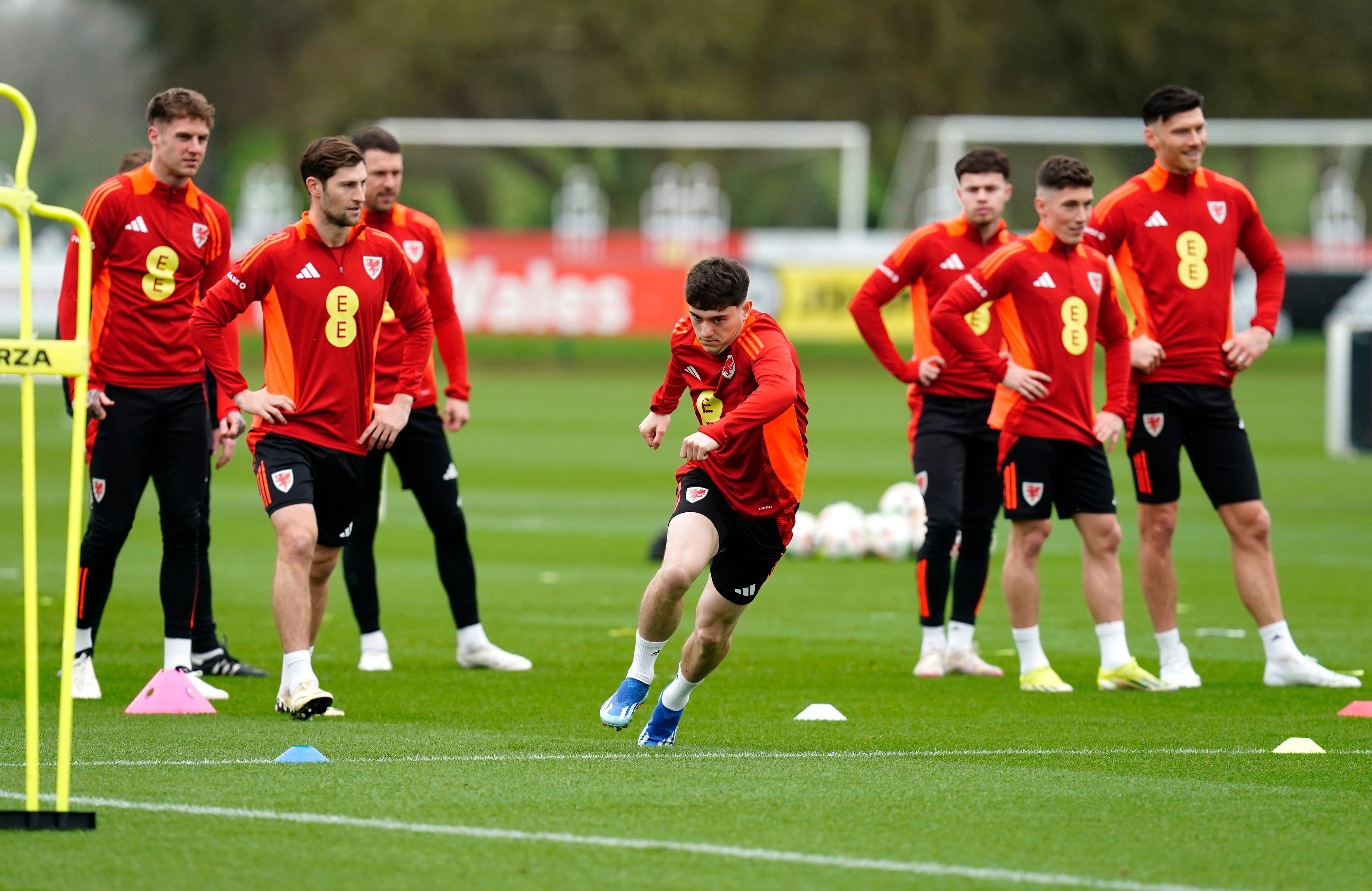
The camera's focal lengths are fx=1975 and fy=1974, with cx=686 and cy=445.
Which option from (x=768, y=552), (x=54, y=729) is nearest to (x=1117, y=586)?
(x=768, y=552)

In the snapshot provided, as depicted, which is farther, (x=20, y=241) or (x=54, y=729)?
(x=54, y=729)

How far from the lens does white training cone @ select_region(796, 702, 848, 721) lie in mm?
7641

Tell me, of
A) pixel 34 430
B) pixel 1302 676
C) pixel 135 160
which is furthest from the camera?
pixel 135 160

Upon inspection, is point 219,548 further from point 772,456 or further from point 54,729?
point 772,456

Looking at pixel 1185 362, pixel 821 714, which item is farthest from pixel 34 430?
pixel 1185 362

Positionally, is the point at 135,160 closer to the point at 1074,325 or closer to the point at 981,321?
the point at 981,321

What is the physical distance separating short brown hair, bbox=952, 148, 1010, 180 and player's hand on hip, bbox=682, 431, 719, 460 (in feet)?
10.3

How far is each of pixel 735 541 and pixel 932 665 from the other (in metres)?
2.43

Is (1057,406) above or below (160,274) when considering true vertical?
below

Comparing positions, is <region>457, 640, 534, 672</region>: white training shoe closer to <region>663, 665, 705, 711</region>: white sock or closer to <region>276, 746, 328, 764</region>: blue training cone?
<region>663, 665, 705, 711</region>: white sock

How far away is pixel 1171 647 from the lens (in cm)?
883

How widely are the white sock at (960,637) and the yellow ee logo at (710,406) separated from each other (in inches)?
97.3

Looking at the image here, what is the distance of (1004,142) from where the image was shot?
36.4 meters

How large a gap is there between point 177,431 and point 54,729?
155cm
